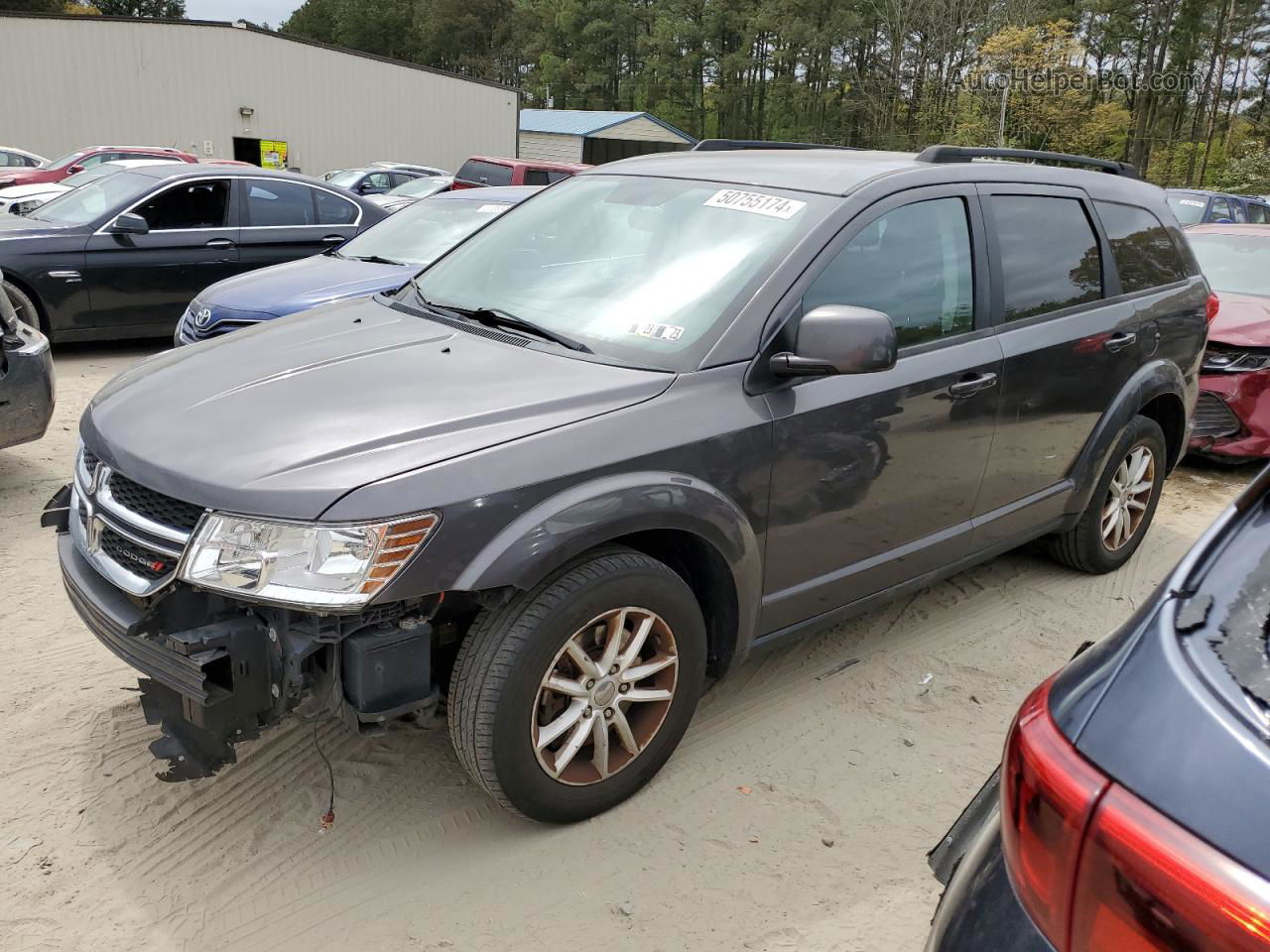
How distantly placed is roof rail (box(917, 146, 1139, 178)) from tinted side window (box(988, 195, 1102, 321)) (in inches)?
7.1

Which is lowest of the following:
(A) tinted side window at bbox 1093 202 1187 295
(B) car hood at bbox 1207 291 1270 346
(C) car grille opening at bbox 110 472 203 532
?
(B) car hood at bbox 1207 291 1270 346

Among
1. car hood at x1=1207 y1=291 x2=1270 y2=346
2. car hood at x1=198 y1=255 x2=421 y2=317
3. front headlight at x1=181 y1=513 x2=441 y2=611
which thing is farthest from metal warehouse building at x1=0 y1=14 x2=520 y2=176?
front headlight at x1=181 y1=513 x2=441 y2=611

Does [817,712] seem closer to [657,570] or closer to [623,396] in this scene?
[657,570]

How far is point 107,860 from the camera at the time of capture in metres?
2.71

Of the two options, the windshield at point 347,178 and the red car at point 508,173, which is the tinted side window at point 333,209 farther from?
the windshield at point 347,178

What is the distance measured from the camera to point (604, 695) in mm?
2793

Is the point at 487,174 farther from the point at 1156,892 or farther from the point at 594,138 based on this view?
the point at 594,138

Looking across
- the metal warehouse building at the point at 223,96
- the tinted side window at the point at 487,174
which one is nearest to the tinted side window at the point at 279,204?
the tinted side window at the point at 487,174

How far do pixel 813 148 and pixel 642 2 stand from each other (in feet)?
273

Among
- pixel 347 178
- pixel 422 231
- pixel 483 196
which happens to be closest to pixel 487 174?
pixel 347 178

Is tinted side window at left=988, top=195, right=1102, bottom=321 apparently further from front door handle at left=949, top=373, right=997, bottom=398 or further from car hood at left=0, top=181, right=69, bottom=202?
car hood at left=0, top=181, right=69, bottom=202

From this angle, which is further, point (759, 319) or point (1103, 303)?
point (1103, 303)

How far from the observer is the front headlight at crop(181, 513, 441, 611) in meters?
2.35

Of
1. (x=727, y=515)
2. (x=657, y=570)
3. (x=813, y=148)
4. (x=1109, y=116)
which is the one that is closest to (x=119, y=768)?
(x=657, y=570)
